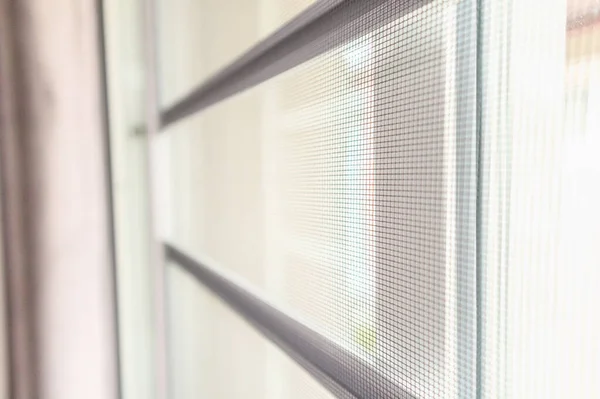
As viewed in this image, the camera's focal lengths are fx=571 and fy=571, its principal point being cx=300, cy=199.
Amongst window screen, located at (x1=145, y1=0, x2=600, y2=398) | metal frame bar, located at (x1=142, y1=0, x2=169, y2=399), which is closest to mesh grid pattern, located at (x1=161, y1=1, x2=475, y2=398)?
window screen, located at (x1=145, y1=0, x2=600, y2=398)

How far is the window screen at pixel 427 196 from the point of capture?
369 millimetres

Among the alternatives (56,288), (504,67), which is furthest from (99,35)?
(504,67)

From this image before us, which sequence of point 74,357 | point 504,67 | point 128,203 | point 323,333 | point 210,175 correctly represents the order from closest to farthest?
point 504,67 → point 323,333 → point 210,175 → point 74,357 → point 128,203

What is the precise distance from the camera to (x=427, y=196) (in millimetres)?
467

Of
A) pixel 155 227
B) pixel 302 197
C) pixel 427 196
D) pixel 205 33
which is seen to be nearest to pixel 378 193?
pixel 427 196

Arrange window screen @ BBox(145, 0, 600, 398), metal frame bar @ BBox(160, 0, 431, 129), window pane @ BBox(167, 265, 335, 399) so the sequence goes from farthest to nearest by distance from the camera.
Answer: window pane @ BBox(167, 265, 335, 399) → metal frame bar @ BBox(160, 0, 431, 129) → window screen @ BBox(145, 0, 600, 398)

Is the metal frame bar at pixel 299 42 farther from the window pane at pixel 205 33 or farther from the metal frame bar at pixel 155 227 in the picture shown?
the metal frame bar at pixel 155 227

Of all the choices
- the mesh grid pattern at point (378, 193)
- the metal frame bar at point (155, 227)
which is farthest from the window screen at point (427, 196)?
the metal frame bar at point (155, 227)

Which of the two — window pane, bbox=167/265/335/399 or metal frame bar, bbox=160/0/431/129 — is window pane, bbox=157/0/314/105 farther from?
window pane, bbox=167/265/335/399

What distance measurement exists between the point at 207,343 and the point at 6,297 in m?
0.46

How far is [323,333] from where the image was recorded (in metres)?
0.66

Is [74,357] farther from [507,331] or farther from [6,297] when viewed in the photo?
[507,331]

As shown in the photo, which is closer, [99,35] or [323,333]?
[323,333]

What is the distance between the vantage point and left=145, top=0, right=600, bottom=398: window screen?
14.5 inches
